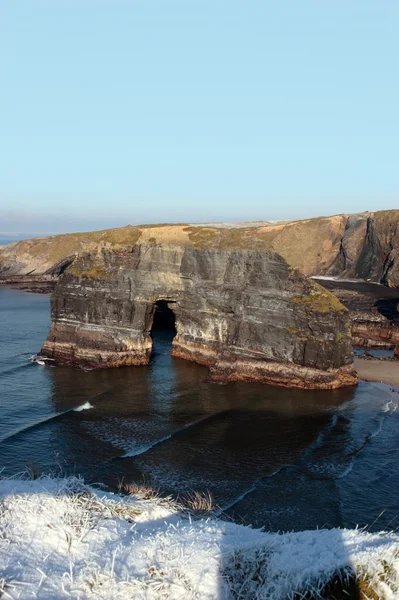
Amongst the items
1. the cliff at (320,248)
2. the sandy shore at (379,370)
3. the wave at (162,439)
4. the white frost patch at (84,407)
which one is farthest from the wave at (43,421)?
the cliff at (320,248)

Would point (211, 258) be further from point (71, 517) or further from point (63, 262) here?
point (63, 262)

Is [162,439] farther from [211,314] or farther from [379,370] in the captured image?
[379,370]

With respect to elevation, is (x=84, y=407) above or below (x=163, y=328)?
below

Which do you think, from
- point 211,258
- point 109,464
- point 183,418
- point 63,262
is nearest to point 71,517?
point 109,464

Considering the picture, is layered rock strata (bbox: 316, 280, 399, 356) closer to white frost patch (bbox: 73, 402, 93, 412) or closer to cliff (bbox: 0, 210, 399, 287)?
cliff (bbox: 0, 210, 399, 287)

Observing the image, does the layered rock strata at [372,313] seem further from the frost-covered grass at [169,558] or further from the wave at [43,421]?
the frost-covered grass at [169,558]

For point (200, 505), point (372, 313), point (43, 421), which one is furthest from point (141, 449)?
point (372, 313)

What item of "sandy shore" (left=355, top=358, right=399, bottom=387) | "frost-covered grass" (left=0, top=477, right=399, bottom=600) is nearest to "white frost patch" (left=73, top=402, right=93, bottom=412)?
"sandy shore" (left=355, top=358, right=399, bottom=387)

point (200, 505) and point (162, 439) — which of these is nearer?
point (200, 505)
